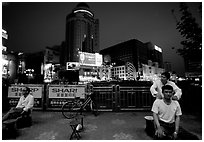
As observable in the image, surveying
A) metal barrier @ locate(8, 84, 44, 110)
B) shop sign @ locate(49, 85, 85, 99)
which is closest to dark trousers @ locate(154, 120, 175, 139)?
shop sign @ locate(49, 85, 85, 99)

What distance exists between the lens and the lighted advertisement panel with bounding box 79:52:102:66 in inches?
1031

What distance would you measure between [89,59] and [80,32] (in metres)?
72.9

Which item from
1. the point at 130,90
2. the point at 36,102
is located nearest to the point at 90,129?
the point at 130,90

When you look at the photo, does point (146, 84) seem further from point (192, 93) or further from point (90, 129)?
point (90, 129)

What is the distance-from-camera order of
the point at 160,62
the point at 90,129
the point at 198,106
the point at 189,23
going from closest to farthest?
the point at 90,129 → the point at 189,23 → the point at 198,106 → the point at 160,62

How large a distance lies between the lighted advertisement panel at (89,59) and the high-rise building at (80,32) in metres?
63.4

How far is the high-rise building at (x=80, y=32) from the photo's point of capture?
9056 centimetres

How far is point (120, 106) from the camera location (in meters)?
6.36

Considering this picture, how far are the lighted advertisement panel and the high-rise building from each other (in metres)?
63.4

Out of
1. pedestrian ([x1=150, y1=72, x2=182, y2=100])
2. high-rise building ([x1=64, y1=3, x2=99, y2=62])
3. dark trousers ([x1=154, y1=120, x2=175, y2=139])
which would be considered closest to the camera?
dark trousers ([x1=154, y1=120, x2=175, y2=139])

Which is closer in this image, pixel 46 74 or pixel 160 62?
pixel 46 74

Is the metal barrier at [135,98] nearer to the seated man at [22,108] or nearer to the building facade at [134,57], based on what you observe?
the seated man at [22,108]

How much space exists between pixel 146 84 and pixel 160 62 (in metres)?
118

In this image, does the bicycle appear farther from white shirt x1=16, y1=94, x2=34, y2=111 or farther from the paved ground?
white shirt x1=16, y1=94, x2=34, y2=111
